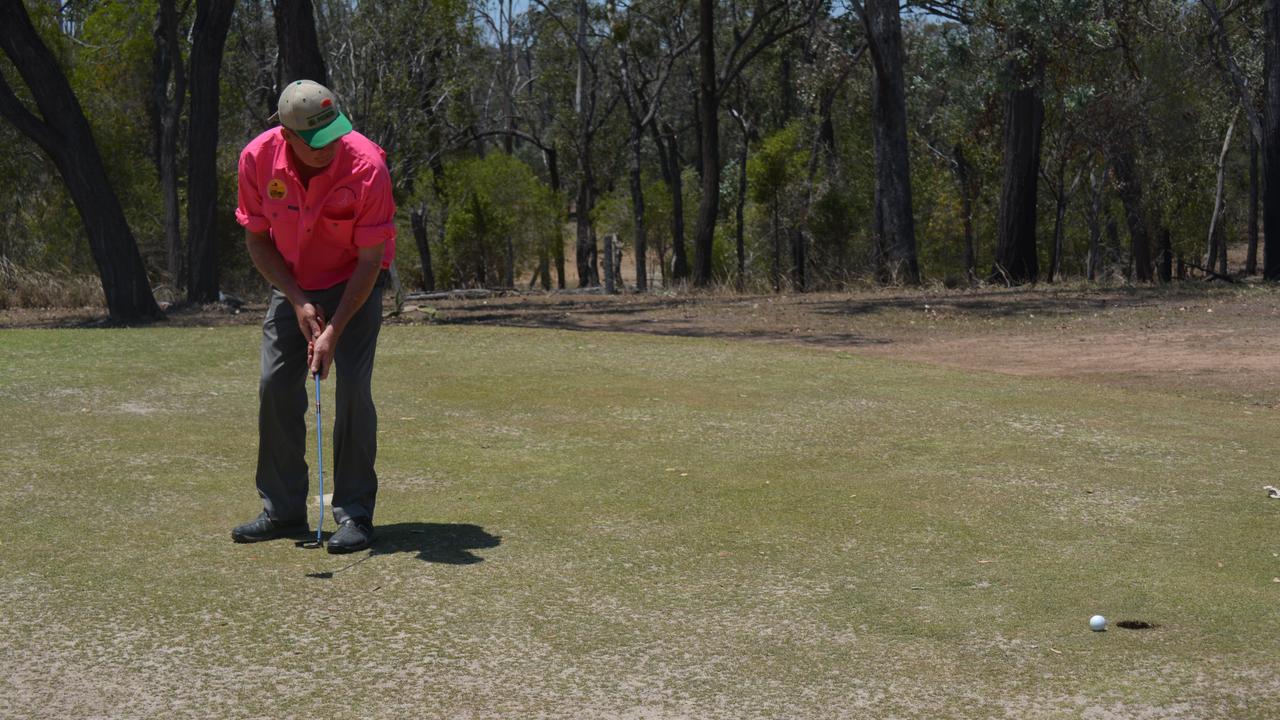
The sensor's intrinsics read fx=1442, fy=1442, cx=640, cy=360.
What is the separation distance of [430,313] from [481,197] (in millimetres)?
27358

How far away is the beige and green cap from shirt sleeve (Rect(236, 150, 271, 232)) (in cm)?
39

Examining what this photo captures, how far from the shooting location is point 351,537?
20.1 feet

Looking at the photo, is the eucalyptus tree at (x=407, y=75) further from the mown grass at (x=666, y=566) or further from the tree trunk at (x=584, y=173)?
the mown grass at (x=666, y=566)

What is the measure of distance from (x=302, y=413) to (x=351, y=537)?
0.65 m

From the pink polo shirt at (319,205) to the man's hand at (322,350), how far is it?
0.32 metres

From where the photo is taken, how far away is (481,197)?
46281mm

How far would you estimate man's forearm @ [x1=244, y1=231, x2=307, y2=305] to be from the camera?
6.12 meters

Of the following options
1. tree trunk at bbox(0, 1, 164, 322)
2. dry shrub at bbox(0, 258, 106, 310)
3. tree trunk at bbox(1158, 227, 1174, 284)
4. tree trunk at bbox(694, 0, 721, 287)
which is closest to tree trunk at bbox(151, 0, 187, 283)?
dry shrub at bbox(0, 258, 106, 310)

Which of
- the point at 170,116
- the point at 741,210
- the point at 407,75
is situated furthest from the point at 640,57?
the point at 170,116

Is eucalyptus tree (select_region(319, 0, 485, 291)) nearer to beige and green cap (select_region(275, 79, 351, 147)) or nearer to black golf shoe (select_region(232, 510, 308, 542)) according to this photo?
black golf shoe (select_region(232, 510, 308, 542))

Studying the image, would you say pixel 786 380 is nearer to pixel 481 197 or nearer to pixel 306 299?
pixel 306 299

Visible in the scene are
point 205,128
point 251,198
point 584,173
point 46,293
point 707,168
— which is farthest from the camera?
point 584,173

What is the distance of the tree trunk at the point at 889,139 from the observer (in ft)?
84.3

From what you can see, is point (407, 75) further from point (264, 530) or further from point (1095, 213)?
point (264, 530)
